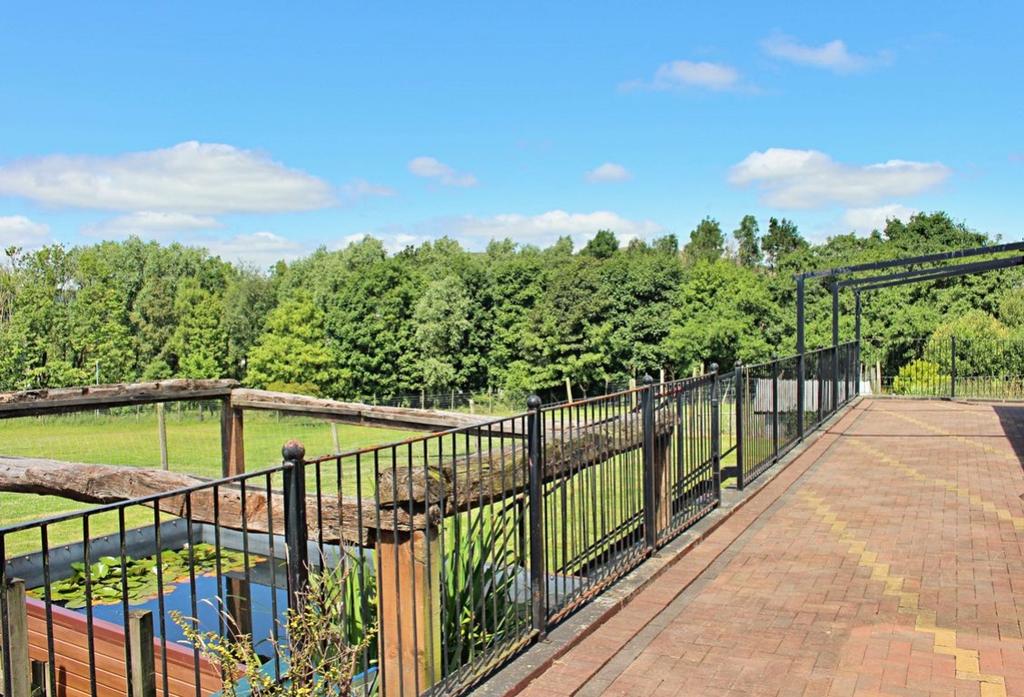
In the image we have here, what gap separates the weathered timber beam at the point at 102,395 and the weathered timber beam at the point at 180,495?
1448 mm

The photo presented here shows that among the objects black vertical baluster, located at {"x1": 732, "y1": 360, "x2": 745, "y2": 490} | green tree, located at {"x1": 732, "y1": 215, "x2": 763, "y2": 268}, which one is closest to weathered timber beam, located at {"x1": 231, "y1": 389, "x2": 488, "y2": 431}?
black vertical baluster, located at {"x1": 732, "y1": 360, "x2": 745, "y2": 490}

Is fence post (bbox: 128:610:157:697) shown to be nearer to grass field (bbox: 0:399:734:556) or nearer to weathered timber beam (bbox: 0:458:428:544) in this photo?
weathered timber beam (bbox: 0:458:428:544)

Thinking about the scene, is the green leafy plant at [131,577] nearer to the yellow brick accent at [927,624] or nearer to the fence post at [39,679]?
the fence post at [39,679]

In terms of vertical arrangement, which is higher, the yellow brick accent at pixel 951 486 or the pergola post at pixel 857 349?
the pergola post at pixel 857 349

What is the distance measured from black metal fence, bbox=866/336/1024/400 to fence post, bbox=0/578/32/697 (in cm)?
1953

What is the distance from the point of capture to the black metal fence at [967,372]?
19203 mm

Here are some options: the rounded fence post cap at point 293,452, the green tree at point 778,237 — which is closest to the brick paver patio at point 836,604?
the rounded fence post cap at point 293,452

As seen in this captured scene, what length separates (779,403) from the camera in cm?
1063

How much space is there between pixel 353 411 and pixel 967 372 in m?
21.7

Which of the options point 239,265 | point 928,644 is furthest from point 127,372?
point 928,644

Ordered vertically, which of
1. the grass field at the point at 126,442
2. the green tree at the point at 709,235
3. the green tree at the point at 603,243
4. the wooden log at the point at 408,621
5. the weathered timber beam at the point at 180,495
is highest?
the green tree at the point at 709,235

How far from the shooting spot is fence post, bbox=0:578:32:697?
2148 millimetres

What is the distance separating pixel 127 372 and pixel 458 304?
58.8ft

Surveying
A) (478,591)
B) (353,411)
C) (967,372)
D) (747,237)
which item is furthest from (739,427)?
(747,237)
